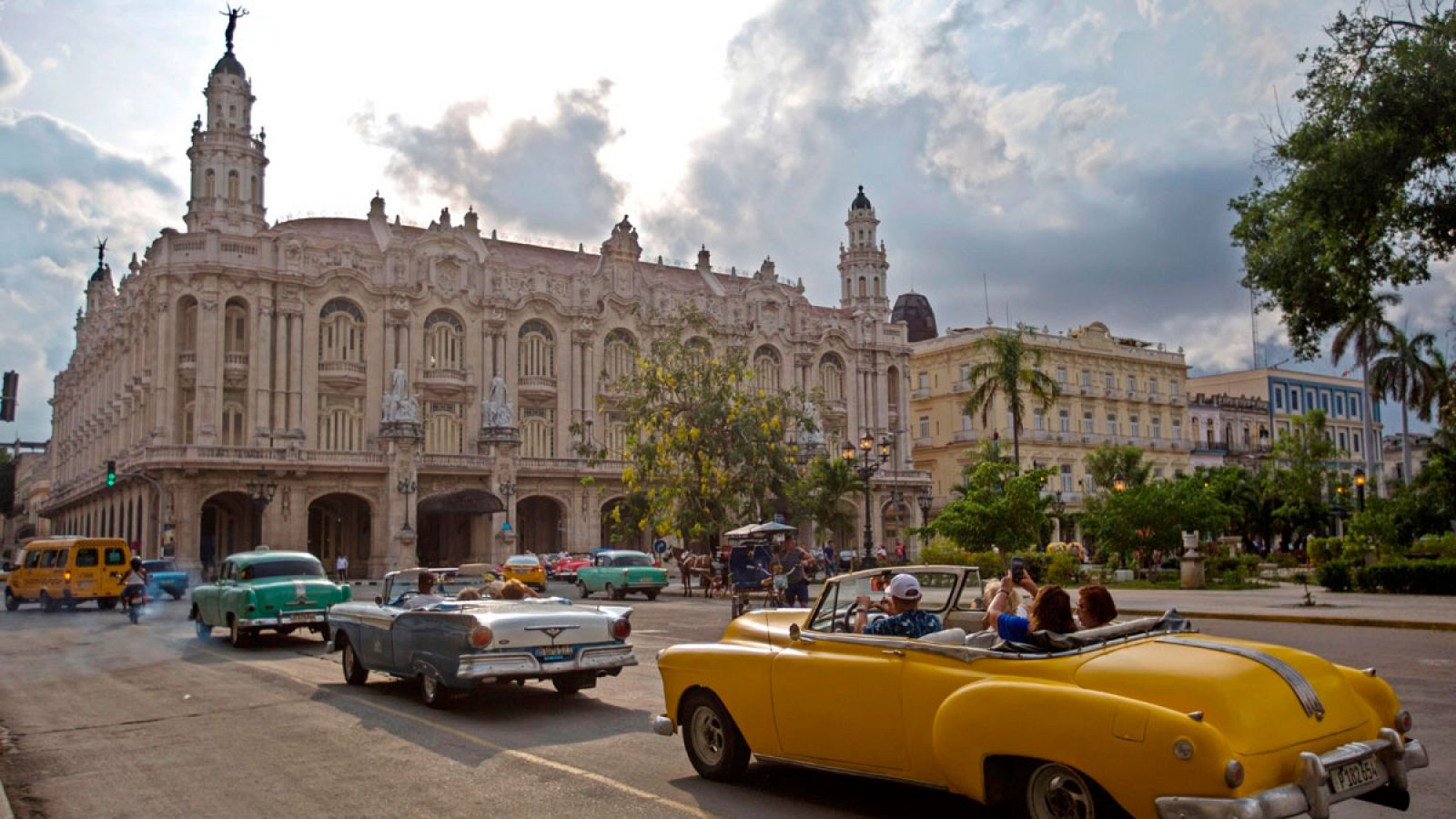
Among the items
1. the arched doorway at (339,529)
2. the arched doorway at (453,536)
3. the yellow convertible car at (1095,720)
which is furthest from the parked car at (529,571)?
the yellow convertible car at (1095,720)

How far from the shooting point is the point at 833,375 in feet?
231

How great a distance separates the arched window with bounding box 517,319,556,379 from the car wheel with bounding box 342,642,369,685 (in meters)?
46.3

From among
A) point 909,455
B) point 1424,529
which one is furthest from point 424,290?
point 1424,529

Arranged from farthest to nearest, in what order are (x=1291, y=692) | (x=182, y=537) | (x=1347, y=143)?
(x=182, y=537) < (x=1347, y=143) < (x=1291, y=692)

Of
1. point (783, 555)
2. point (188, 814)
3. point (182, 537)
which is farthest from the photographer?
point (182, 537)

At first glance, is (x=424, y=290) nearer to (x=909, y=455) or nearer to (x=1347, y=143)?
(x=909, y=455)

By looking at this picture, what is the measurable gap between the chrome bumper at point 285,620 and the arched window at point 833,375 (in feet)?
176

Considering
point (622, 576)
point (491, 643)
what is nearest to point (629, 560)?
point (622, 576)

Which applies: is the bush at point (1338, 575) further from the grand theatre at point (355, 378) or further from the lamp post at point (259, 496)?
the lamp post at point (259, 496)

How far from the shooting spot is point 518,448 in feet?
182

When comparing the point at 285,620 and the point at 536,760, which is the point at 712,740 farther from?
the point at 285,620

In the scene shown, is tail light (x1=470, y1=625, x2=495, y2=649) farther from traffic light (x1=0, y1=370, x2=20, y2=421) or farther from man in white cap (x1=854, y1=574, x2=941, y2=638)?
traffic light (x1=0, y1=370, x2=20, y2=421)

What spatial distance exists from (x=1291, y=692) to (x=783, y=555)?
14.5 meters

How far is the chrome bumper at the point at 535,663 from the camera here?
10.3 meters
